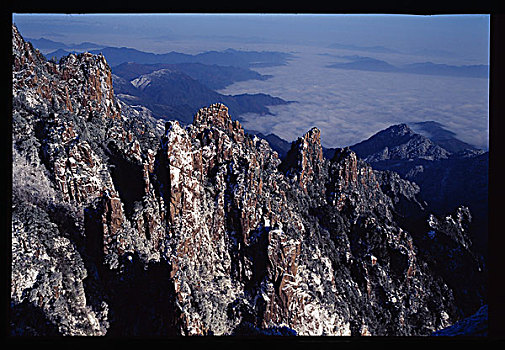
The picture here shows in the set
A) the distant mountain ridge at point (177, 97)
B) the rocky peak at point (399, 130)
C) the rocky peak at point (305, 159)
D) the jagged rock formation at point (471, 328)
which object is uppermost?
the rocky peak at point (399, 130)

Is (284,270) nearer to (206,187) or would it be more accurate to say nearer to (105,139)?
(206,187)

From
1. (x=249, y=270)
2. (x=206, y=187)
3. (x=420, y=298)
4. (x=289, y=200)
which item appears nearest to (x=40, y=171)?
(x=206, y=187)

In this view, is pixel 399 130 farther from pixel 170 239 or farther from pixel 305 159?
pixel 170 239

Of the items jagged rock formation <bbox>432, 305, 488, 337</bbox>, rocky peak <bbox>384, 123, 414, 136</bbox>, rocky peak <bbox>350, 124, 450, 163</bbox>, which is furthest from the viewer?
rocky peak <bbox>384, 123, 414, 136</bbox>

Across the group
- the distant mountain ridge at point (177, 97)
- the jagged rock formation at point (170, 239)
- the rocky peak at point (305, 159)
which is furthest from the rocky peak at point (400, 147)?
the jagged rock formation at point (170, 239)

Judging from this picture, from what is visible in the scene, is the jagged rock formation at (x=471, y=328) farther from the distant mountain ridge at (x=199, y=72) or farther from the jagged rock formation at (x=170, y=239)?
the distant mountain ridge at (x=199, y=72)

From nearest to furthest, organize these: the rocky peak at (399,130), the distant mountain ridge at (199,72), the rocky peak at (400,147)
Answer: the distant mountain ridge at (199,72)
the rocky peak at (400,147)
the rocky peak at (399,130)

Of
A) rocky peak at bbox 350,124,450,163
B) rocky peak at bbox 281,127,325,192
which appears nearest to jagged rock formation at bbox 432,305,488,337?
rocky peak at bbox 281,127,325,192

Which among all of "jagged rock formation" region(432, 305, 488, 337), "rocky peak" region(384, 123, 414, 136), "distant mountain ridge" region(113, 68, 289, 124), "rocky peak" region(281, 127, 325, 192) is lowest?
"jagged rock formation" region(432, 305, 488, 337)

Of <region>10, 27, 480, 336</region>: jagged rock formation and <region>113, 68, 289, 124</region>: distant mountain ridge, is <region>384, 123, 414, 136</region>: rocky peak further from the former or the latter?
<region>10, 27, 480, 336</region>: jagged rock formation

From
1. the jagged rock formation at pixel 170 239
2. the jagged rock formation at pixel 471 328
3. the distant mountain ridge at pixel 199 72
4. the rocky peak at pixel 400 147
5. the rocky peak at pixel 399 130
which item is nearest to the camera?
the jagged rock formation at pixel 471 328
